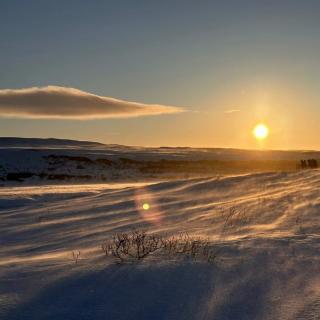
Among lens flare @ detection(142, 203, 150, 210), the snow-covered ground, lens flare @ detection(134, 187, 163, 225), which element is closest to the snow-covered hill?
lens flare @ detection(134, 187, 163, 225)

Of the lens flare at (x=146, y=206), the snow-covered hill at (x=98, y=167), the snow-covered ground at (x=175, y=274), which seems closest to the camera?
the snow-covered ground at (x=175, y=274)

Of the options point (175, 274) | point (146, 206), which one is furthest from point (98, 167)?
point (175, 274)

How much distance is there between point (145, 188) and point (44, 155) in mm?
28873

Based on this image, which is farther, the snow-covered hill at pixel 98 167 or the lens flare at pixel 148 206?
the snow-covered hill at pixel 98 167

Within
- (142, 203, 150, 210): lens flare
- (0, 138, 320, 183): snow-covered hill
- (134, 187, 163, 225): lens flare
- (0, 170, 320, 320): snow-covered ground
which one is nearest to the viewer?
(0, 170, 320, 320): snow-covered ground

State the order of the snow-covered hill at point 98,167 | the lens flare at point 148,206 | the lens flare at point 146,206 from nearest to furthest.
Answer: the lens flare at point 148,206
the lens flare at point 146,206
the snow-covered hill at point 98,167

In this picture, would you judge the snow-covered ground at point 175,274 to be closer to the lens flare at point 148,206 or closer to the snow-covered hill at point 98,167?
the lens flare at point 148,206

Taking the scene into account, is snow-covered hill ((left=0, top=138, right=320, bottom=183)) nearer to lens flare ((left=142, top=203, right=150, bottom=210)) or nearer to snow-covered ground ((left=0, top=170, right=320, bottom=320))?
lens flare ((left=142, top=203, right=150, bottom=210))

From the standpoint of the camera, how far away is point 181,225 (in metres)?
8.52

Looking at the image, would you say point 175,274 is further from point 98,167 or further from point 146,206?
point 98,167

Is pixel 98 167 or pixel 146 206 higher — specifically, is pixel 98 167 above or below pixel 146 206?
above

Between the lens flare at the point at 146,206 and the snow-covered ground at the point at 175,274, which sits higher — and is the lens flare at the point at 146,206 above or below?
below

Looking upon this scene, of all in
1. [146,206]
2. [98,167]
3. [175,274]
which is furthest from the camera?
[98,167]

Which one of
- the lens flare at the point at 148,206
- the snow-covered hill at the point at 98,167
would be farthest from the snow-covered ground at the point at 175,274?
the snow-covered hill at the point at 98,167
